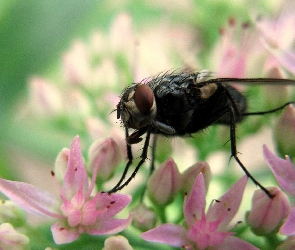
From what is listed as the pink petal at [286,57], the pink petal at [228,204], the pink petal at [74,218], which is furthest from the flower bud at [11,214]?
the pink petal at [286,57]

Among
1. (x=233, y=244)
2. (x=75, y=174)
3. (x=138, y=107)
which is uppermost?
(x=138, y=107)

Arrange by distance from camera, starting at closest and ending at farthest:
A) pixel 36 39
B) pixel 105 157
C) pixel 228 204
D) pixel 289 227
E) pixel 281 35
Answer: pixel 289 227, pixel 228 204, pixel 105 157, pixel 281 35, pixel 36 39

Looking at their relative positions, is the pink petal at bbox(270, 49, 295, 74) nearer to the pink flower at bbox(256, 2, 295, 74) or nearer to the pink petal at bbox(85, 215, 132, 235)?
the pink flower at bbox(256, 2, 295, 74)

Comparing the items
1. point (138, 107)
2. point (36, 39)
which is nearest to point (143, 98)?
point (138, 107)

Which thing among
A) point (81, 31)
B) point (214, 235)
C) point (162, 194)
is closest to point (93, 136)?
point (162, 194)

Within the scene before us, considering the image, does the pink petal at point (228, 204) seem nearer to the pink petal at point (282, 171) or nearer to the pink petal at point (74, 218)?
the pink petal at point (282, 171)

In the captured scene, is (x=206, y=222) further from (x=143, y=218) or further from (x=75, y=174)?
(x=75, y=174)
